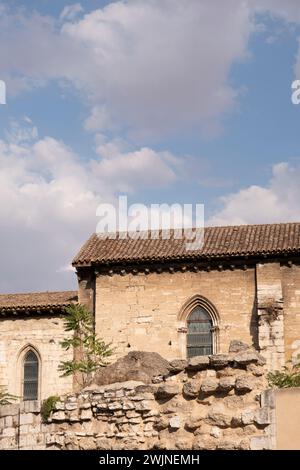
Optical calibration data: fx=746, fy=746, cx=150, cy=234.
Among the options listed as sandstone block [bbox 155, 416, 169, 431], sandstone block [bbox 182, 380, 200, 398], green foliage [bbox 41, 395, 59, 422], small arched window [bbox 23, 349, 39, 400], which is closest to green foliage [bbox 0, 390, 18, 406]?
small arched window [bbox 23, 349, 39, 400]

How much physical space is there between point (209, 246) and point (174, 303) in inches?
87.7

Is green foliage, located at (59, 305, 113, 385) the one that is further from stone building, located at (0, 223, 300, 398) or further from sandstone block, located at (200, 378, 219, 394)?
sandstone block, located at (200, 378, 219, 394)

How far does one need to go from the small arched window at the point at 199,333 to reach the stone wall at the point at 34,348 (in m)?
4.06

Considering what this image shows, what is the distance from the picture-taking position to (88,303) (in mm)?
25453

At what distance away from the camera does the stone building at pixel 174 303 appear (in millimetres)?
23906

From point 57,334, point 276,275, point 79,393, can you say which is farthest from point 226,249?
point 79,393

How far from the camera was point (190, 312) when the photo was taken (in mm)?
24781

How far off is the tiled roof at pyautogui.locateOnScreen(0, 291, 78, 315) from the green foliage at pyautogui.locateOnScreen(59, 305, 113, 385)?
608 mm

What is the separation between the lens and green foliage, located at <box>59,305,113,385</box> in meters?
23.4

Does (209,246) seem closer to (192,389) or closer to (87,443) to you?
(87,443)

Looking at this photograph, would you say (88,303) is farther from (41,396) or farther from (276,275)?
(276,275)

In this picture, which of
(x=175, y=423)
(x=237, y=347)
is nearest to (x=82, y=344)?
(x=237, y=347)

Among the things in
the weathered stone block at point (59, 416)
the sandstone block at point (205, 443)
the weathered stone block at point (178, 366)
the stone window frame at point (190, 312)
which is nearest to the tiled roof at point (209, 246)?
the stone window frame at point (190, 312)
